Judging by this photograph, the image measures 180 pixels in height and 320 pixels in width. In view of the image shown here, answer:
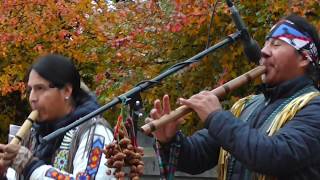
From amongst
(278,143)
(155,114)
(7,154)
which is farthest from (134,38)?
(278,143)

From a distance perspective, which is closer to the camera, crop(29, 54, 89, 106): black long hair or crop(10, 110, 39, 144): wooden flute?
crop(10, 110, 39, 144): wooden flute

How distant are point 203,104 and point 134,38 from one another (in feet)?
8.03

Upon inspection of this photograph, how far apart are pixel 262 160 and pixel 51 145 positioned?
3.93 ft

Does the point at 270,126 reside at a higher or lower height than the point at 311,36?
lower

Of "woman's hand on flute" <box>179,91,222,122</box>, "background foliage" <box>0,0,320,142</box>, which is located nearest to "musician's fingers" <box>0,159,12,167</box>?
"woman's hand on flute" <box>179,91,222,122</box>

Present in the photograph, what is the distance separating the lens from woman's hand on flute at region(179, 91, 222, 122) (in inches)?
113

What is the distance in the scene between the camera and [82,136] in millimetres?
3324

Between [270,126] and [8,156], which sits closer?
[270,126]

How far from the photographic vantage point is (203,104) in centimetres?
287

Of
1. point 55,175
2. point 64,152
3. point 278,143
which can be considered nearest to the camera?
point 278,143

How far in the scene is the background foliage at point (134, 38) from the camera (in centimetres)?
470

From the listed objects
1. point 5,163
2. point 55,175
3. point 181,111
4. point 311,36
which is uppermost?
point 311,36

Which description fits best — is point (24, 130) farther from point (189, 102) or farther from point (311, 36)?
point (311, 36)

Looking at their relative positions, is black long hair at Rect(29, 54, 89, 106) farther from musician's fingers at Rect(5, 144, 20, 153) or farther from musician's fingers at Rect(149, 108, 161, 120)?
musician's fingers at Rect(149, 108, 161, 120)
